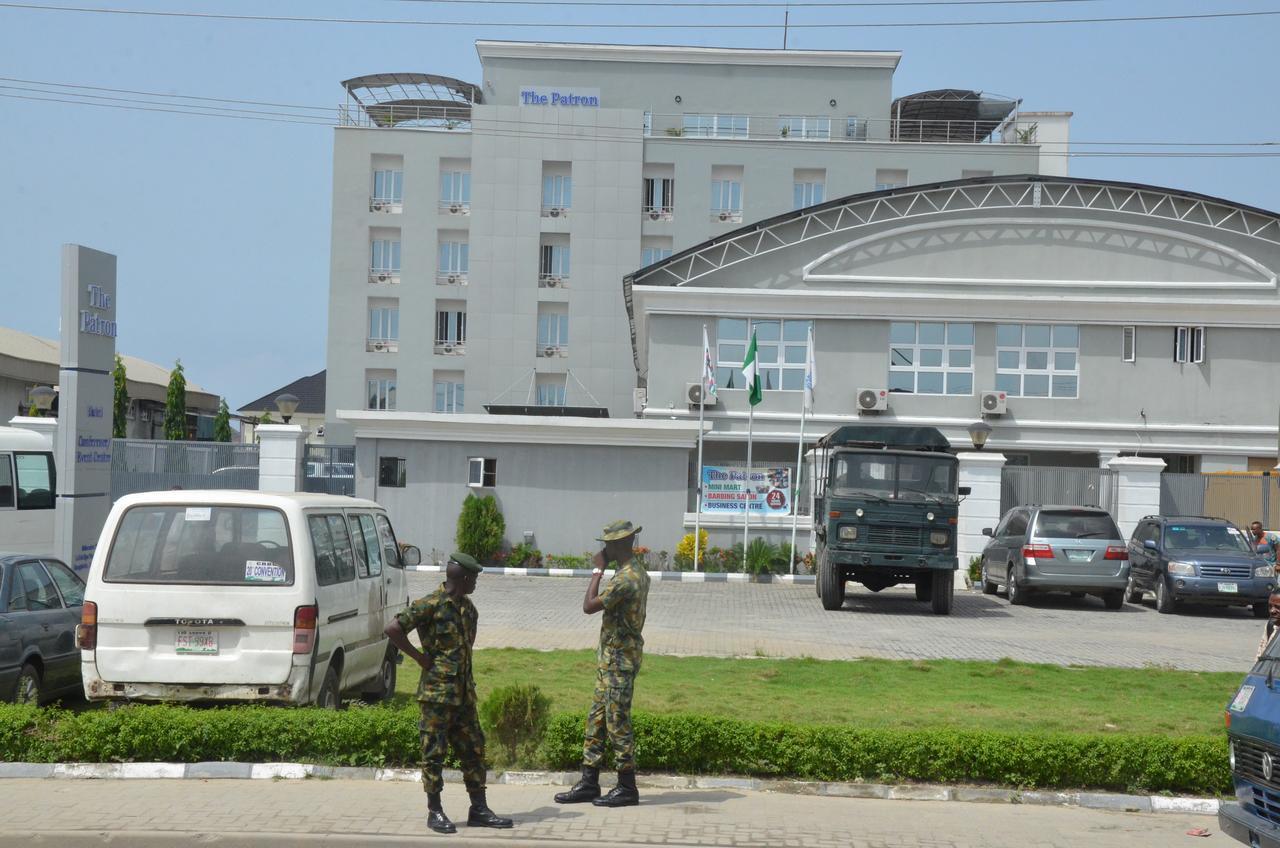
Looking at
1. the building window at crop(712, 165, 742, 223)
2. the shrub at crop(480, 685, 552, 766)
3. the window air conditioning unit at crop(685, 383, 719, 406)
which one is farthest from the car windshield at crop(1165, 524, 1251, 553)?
the building window at crop(712, 165, 742, 223)

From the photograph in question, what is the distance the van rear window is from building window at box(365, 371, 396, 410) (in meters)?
44.0

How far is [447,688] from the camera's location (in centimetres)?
757

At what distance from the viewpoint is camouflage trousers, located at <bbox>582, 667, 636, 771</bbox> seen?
8.08 meters

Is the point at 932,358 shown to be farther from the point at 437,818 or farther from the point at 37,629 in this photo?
the point at 437,818

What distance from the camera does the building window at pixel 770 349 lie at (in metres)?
35.2

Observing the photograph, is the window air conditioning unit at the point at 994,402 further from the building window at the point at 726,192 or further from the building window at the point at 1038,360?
the building window at the point at 726,192

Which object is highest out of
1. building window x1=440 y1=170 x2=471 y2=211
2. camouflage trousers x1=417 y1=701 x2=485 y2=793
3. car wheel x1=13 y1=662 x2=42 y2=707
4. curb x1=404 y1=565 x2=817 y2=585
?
building window x1=440 y1=170 x2=471 y2=211

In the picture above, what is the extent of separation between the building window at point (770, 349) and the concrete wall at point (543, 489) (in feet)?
20.0

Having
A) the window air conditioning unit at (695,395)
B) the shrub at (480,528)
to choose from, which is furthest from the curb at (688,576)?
the window air conditioning unit at (695,395)

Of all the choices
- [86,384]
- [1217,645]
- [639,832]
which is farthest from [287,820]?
[1217,645]

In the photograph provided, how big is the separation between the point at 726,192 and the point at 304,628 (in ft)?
150

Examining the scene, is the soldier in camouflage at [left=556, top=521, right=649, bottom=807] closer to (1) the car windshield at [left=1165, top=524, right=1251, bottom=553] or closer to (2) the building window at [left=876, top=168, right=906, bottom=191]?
(1) the car windshield at [left=1165, top=524, right=1251, bottom=553]

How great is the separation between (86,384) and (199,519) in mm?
4865

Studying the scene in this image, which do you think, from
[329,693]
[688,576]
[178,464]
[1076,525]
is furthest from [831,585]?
[178,464]
